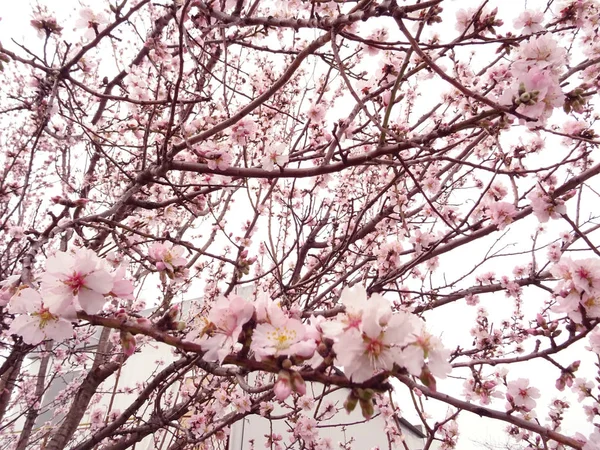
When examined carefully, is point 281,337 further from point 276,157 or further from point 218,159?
point 276,157

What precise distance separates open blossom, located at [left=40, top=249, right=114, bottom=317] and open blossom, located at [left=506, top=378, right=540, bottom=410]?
7.22ft

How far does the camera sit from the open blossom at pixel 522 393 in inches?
83.9

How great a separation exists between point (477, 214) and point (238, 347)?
231cm

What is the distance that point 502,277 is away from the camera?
302 cm

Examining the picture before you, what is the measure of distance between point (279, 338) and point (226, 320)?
158 mm

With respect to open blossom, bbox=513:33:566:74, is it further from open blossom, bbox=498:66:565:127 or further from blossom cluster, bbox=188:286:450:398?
blossom cluster, bbox=188:286:450:398

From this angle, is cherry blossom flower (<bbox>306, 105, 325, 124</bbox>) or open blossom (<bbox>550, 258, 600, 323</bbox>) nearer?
open blossom (<bbox>550, 258, 600, 323</bbox>)

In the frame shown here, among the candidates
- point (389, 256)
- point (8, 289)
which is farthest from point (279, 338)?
point (389, 256)

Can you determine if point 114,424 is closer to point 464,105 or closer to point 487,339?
point 487,339

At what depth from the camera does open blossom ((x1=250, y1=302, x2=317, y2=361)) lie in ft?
2.78

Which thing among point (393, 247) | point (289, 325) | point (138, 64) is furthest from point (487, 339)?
point (138, 64)

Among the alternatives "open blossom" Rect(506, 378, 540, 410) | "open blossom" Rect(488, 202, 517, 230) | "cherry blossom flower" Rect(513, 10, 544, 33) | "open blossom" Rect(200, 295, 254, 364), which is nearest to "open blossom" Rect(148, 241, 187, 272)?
"open blossom" Rect(200, 295, 254, 364)

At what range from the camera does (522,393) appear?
2.17 meters

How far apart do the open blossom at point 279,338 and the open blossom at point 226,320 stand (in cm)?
5
